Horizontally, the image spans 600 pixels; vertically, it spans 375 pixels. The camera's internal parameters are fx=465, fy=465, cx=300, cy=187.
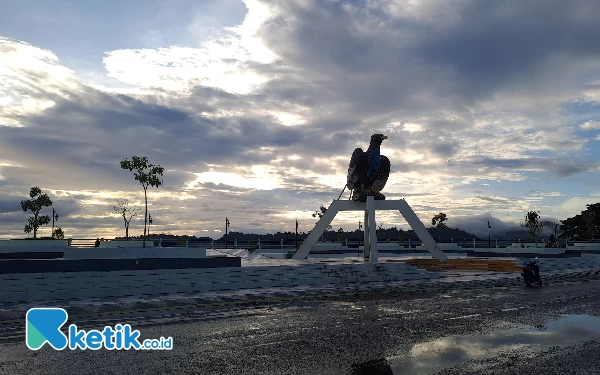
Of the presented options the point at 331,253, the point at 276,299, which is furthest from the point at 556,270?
the point at 276,299

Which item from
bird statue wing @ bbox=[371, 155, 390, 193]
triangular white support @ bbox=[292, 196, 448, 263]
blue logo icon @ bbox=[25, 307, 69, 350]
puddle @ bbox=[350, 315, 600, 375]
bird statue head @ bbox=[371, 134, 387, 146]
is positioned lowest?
puddle @ bbox=[350, 315, 600, 375]

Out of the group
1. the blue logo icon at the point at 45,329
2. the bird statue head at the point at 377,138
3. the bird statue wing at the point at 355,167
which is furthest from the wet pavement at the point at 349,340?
the bird statue head at the point at 377,138

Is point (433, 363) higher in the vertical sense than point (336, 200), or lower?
lower

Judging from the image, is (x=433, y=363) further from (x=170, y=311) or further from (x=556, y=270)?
(x=556, y=270)

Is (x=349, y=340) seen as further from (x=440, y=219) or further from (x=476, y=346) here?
(x=440, y=219)

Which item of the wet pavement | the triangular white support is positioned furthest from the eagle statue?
the wet pavement

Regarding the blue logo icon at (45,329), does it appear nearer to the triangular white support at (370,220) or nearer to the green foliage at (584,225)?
the triangular white support at (370,220)

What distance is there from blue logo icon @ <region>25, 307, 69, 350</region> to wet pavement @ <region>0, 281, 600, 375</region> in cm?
25

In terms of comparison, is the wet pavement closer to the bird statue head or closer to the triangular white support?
the triangular white support

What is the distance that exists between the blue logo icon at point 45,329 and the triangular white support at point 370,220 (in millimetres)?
19570

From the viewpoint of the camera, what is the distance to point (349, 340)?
10906mm

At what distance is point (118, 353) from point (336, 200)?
23686 millimetres

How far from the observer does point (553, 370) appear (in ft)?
28.0

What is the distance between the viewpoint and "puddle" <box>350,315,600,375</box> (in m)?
8.68
